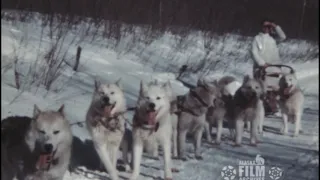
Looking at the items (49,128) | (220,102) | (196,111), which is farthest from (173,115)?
(49,128)

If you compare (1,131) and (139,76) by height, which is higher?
(139,76)

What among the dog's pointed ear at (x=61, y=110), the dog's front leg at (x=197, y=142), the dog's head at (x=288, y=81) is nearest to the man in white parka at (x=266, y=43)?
the dog's head at (x=288, y=81)

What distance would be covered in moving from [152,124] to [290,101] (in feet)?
2.05

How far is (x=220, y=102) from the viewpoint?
2.90 m

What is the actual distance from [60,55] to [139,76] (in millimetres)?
344

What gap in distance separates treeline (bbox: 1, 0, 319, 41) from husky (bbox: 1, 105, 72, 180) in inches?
15.8

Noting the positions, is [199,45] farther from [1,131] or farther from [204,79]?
[1,131]

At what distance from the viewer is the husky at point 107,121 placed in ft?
8.75

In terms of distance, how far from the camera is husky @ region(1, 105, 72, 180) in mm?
2531

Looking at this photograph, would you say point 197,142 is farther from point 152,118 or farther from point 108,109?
point 108,109

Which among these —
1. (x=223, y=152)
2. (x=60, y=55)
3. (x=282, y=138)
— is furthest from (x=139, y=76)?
(x=282, y=138)

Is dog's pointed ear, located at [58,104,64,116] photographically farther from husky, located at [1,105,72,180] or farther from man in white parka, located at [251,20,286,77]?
man in white parka, located at [251,20,286,77]

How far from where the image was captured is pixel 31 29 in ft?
8.15

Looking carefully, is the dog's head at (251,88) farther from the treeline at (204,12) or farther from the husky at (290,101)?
the treeline at (204,12)
